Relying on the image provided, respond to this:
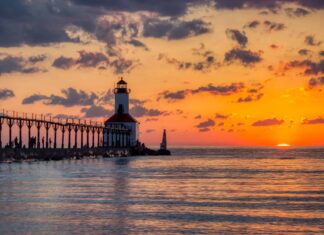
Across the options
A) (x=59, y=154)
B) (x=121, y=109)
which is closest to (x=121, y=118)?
(x=121, y=109)

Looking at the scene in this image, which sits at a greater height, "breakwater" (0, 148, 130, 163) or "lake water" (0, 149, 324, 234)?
"breakwater" (0, 148, 130, 163)

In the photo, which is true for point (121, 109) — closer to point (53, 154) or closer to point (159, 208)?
point (53, 154)

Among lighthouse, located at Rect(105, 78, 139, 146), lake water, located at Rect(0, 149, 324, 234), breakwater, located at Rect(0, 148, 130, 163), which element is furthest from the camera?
lighthouse, located at Rect(105, 78, 139, 146)

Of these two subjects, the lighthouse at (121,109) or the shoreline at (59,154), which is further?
the lighthouse at (121,109)

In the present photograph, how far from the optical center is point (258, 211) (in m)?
44.5

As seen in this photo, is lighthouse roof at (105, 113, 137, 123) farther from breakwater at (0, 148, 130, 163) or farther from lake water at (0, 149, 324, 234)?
lake water at (0, 149, 324, 234)

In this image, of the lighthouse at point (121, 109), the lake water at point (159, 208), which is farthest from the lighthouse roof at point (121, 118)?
the lake water at point (159, 208)

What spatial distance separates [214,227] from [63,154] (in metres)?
105

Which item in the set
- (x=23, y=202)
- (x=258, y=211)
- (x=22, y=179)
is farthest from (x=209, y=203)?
(x=22, y=179)

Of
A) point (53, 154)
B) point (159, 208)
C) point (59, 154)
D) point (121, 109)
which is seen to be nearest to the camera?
point (159, 208)

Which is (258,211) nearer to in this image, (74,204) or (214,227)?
(214,227)

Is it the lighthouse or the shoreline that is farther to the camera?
the lighthouse

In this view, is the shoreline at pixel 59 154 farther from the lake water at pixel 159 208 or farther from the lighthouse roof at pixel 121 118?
the lake water at pixel 159 208

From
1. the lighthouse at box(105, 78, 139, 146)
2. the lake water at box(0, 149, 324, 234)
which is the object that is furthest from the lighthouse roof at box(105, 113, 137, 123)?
the lake water at box(0, 149, 324, 234)
